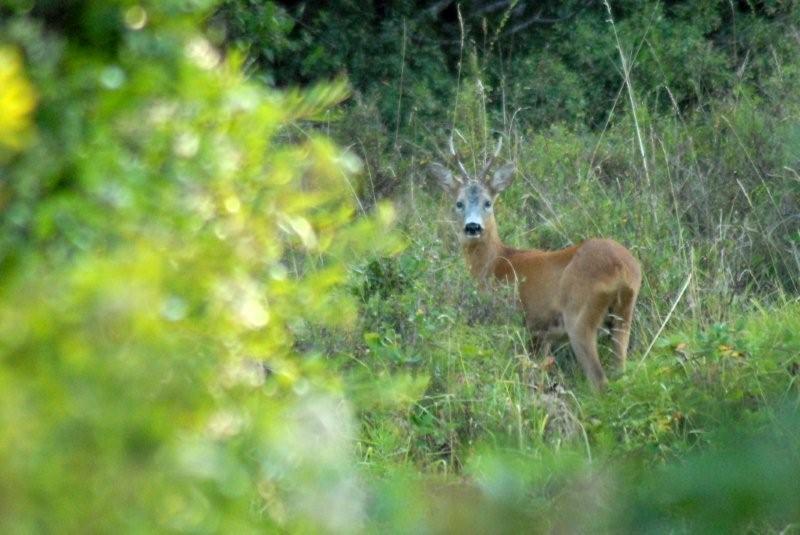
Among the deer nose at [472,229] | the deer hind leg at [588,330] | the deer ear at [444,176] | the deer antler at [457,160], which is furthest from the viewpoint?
the deer ear at [444,176]

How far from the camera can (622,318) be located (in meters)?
7.77

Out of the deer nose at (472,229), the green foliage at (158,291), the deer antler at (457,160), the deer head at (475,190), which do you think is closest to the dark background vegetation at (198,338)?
the green foliage at (158,291)

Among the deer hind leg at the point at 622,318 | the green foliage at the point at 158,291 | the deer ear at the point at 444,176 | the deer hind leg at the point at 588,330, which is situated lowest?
the deer ear at the point at 444,176

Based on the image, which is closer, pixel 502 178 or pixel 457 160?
pixel 502 178

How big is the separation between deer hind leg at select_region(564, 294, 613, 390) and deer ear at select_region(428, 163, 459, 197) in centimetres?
188

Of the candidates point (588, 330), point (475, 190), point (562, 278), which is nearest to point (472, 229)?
point (475, 190)

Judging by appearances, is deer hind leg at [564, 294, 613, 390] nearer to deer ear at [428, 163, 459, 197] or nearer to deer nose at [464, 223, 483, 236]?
Answer: deer nose at [464, 223, 483, 236]

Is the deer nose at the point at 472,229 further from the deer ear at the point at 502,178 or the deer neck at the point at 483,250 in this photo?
the deer ear at the point at 502,178

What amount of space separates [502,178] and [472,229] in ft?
1.30

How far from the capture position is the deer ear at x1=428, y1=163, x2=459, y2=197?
9.73 meters

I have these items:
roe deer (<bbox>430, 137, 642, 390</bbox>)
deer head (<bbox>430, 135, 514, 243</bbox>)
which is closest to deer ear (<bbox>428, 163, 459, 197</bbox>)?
deer head (<bbox>430, 135, 514, 243</bbox>)

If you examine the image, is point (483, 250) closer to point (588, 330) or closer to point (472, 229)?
point (472, 229)

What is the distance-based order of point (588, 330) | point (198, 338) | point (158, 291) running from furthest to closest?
point (588, 330) → point (198, 338) → point (158, 291)

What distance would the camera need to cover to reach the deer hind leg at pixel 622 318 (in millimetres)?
7688
